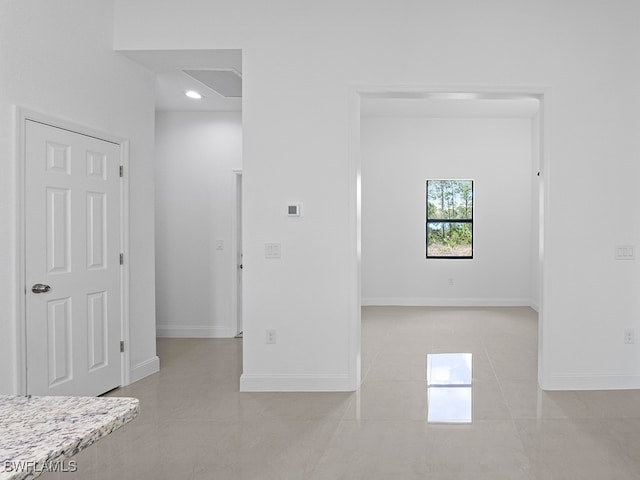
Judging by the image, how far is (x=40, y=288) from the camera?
322cm

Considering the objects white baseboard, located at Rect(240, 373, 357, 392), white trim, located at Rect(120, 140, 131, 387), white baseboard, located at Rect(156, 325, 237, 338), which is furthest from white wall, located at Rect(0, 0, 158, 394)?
white baseboard, located at Rect(156, 325, 237, 338)

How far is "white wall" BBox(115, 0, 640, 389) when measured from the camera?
397 centimetres

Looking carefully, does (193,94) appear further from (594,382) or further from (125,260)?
(594,382)

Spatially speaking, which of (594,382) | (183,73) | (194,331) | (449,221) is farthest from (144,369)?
(449,221)

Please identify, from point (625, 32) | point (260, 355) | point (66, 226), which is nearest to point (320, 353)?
point (260, 355)

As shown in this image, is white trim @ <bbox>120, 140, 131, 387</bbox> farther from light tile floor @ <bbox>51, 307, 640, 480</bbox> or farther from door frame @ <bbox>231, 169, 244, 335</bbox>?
door frame @ <bbox>231, 169, 244, 335</bbox>

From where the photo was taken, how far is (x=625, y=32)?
3.96 m

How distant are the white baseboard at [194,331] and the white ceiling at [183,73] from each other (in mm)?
2559

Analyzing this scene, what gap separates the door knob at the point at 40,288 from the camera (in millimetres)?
3184

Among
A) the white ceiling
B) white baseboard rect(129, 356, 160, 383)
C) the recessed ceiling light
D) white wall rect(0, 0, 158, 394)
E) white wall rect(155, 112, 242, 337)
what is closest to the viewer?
white wall rect(0, 0, 158, 394)

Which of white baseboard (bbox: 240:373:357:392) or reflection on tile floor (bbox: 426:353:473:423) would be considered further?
white baseboard (bbox: 240:373:357:392)

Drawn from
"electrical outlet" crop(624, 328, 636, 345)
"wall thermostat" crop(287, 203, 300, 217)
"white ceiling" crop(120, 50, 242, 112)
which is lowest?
"electrical outlet" crop(624, 328, 636, 345)

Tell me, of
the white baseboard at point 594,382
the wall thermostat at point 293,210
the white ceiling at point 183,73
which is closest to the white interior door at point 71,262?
the white ceiling at point 183,73

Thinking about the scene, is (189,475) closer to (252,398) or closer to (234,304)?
(252,398)
